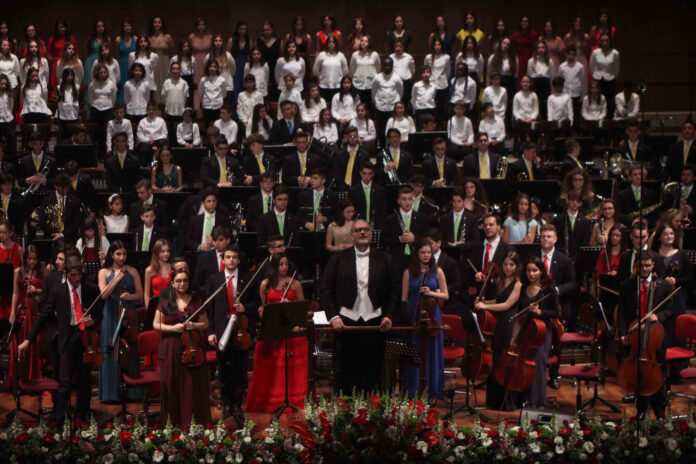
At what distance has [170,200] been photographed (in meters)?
9.77

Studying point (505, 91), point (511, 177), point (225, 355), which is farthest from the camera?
point (505, 91)

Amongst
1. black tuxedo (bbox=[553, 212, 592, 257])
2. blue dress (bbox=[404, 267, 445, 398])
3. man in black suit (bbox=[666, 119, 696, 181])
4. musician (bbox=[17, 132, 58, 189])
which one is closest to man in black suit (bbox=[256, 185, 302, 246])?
blue dress (bbox=[404, 267, 445, 398])

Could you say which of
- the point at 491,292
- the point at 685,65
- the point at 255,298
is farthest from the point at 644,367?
the point at 685,65

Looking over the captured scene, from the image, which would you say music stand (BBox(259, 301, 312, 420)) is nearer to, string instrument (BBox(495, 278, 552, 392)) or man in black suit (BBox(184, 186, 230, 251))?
string instrument (BBox(495, 278, 552, 392))

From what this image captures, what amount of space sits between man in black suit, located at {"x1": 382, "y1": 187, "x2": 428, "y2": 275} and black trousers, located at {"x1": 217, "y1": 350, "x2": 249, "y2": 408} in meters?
2.31

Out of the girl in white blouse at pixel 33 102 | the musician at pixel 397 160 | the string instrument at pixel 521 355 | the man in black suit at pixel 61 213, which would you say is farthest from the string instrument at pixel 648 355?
the girl in white blouse at pixel 33 102

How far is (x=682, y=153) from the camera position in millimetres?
11062

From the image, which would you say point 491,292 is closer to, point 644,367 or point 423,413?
point 644,367

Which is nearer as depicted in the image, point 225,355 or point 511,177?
point 225,355

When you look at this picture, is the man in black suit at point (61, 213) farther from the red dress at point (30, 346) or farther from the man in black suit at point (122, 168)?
the red dress at point (30, 346)

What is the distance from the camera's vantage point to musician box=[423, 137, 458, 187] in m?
10.3

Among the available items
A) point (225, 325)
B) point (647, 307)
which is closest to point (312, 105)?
point (225, 325)

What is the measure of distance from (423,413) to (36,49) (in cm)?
892

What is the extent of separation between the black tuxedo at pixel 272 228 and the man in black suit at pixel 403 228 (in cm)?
85
